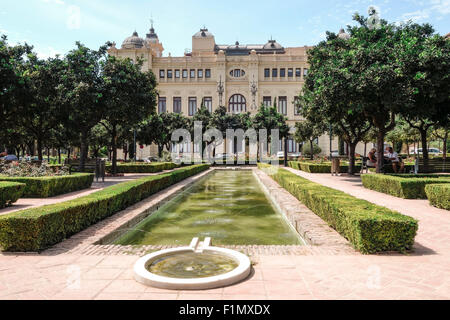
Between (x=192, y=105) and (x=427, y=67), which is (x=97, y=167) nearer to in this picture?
(x=427, y=67)

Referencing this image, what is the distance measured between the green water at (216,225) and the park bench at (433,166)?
11.0 m

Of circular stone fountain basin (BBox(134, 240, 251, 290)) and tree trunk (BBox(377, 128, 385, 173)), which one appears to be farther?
tree trunk (BBox(377, 128, 385, 173))

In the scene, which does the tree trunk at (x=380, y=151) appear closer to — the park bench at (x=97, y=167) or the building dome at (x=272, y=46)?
the park bench at (x=97, y=167)

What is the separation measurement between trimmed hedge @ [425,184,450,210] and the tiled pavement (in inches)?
148

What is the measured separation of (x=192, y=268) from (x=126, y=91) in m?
15.6

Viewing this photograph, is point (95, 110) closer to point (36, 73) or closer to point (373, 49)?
point (36, 73)

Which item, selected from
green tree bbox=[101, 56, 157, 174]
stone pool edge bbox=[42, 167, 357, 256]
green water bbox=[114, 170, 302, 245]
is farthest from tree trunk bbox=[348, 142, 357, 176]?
stone pool edge bbox=[42, 167, 357, 256]

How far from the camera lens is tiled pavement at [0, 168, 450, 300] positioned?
10.5 ft

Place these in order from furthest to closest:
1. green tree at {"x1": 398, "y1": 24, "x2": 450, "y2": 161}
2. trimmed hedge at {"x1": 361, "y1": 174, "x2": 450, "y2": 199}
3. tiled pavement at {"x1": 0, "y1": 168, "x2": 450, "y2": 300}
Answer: green tree at {"x1": 398, "y1": 24, "x2": 450, "y2": 161}
trimmed hedge at {"x1": 361, "y1": 174, "x2": 450, "y2": 199}
tiled pavement at {"x1": 0, "y1": 168, "x2": 450, "y2": 300}

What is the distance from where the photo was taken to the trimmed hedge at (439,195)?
7.99 m

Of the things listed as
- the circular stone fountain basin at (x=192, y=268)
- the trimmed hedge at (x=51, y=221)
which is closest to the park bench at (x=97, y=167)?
the trimmed hedge at (x=51, y=221)

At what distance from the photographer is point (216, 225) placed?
699cm

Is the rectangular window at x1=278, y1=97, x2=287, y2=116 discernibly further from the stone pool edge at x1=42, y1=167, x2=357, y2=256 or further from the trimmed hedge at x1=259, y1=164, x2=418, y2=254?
the trimmed hedge at x1=259, y1=164, x2=418, y2=254
